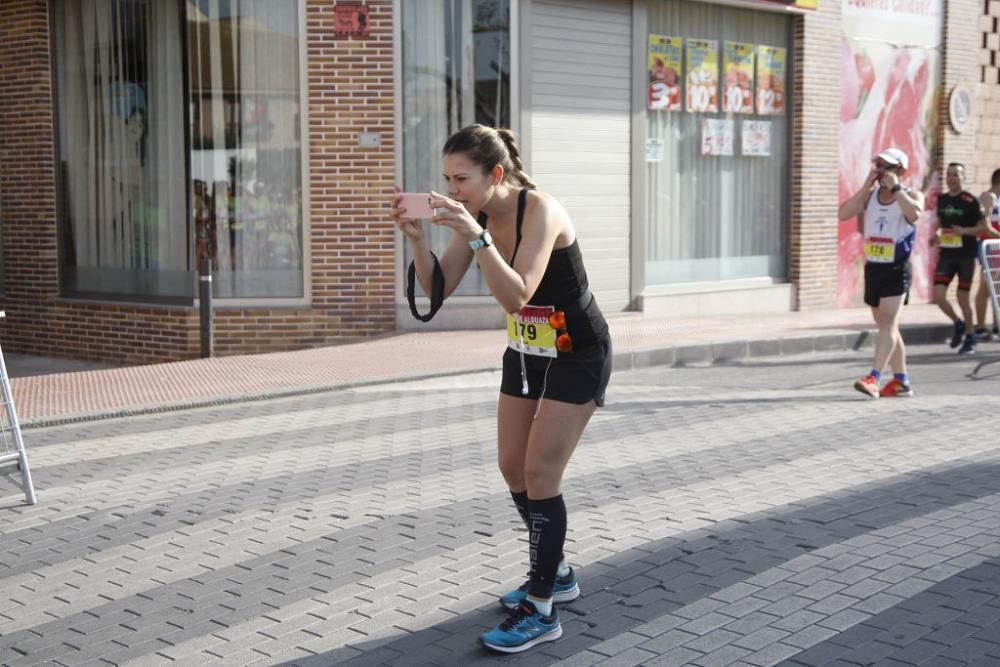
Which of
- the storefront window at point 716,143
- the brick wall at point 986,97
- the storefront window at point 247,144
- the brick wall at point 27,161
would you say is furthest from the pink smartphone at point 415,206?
the brick wall at point 986,97

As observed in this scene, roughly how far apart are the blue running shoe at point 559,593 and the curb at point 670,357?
562 centimetres

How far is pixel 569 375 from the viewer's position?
4.44 m

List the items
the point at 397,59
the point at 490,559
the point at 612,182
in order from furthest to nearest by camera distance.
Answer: the point at 612,182 → the point at 397,59 → the point at 490,559

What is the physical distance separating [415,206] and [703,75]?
41.8ft

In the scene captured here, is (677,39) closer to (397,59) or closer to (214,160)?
(397,59)

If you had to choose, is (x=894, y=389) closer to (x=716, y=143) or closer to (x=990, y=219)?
(x=990, y=219)

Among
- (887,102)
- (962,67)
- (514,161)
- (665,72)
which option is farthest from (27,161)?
(962,67)

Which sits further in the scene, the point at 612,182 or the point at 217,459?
the point at 612,182

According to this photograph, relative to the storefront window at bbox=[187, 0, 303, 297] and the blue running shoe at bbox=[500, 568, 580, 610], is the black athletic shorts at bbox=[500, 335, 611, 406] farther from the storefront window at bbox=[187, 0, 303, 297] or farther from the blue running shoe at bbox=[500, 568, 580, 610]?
the storefront window at bbox=[187, 0, 303, 297]

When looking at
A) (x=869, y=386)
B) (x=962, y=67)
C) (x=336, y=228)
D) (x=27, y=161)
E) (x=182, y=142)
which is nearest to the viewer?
(x=869, y=386)

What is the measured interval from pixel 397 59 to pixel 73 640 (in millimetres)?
10228

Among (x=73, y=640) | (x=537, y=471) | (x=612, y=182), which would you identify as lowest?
(x=73, y=640)

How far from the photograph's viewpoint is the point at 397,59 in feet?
45.6

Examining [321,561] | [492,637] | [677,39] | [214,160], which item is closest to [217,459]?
[321,561]
